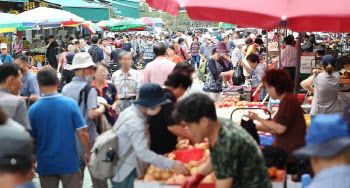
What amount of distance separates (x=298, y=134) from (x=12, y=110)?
3.01m

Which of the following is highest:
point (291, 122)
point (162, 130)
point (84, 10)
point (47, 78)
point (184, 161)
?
point (84, 10)

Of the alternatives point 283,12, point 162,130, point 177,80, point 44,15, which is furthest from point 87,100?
point 44,15

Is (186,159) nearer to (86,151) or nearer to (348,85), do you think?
(86,151)

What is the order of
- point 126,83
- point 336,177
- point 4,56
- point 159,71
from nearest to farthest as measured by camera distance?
point 336,177 < point 126,83 < point 159,71 < point 4,56

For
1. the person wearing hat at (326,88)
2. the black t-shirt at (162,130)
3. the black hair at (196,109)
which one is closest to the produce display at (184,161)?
the black t-shirt at (162,130)

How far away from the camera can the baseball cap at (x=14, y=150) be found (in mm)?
2689

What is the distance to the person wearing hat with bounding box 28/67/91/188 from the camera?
5855 mm

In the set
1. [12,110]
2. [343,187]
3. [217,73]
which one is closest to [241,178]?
[343,187]

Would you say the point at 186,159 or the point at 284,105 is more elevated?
the point at 284,105

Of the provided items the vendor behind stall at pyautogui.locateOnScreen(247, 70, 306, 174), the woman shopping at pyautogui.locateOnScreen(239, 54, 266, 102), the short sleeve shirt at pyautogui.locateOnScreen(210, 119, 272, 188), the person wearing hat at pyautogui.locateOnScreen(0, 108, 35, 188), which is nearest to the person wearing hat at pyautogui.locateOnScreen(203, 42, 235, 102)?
the woman shopping at pyautogui.locateOnScreen(239, 54, 266, 102)

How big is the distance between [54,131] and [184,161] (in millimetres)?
1392

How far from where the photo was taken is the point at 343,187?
304cm

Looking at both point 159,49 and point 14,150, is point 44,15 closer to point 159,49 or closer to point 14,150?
point 159,49

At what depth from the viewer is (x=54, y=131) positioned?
585 centimetres
